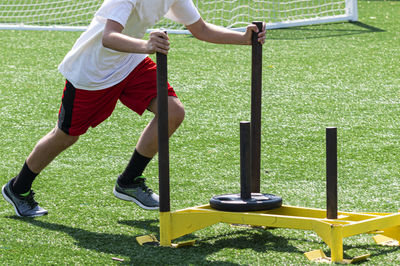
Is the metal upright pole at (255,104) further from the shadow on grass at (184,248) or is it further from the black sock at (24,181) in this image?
the black sock at (24,181)

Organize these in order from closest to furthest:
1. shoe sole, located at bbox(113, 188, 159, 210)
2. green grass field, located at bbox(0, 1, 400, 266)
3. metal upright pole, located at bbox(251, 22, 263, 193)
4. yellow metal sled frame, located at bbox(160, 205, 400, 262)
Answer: yellow metal sled frame, located at bbox(160, 205, 400, 262), green grass field, located at bbox(0, 1, 400, 266), metal upright pole, located at bbox(251, 22, 263, 193), shoe sole, located at bbox(113, 188, 159, 210)

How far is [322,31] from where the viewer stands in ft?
35.9

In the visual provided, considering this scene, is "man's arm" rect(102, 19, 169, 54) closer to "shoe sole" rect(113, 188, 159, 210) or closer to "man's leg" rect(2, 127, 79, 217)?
"man's leg" rect(2, 127, 79, 217)

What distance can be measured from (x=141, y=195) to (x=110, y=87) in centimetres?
67

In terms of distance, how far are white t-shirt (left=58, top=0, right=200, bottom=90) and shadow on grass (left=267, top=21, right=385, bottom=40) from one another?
642 cm

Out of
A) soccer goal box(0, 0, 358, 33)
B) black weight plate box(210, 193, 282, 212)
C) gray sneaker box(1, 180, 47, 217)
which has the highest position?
soccer goal box(0, 0, 358, 33)

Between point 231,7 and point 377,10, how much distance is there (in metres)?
2.47

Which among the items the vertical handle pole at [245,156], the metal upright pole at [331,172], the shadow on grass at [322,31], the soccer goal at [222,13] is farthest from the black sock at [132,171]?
the soccer goal at [222,13]

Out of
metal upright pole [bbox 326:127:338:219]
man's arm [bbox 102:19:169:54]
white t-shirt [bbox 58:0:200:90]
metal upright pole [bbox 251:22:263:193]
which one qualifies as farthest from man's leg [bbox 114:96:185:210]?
metal upright pole [bbox 326:127:338:219]

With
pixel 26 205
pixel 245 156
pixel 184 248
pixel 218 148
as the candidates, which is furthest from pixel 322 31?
pixel 184 248

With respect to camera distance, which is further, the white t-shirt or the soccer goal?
the soccer goal

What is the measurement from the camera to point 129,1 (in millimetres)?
3781

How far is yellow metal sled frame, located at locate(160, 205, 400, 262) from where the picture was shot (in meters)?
3.44

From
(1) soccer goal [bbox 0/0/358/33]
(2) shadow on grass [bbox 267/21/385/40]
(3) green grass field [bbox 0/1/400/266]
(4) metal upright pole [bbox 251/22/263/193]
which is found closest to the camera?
(3) green grass field [bbox 0/1/400/266]
